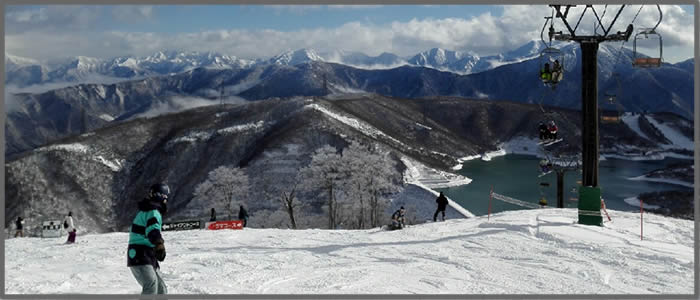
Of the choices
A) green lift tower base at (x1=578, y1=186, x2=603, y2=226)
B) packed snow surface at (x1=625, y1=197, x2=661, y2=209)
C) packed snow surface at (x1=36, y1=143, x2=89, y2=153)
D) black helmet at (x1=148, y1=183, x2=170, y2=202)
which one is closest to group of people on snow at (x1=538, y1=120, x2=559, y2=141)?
green lift tower base at (x1=578, y1=186, x2=603, y2=226)

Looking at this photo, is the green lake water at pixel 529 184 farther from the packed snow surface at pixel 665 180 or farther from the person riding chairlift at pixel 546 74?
the person riding chairlift at pixel 546 74

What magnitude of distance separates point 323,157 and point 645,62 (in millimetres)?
55989

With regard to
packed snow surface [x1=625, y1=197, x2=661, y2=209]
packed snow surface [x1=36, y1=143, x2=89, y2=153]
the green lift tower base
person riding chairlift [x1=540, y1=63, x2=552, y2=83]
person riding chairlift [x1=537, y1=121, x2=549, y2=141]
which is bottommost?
packed snow surface [x1=625, y1=197, x2=661, y2=209]

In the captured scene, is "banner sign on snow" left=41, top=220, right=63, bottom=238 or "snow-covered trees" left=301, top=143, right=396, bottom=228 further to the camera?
"snow-covered trees" left=301, top=143, right=396, bottom=228

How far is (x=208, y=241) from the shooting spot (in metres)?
16.5

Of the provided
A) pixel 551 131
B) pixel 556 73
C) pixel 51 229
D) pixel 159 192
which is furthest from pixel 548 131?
pixel 51 229

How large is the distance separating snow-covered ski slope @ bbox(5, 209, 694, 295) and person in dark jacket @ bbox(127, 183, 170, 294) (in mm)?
1728

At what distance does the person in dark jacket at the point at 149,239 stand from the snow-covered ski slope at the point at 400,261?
1.73m

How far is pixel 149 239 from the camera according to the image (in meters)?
7.38

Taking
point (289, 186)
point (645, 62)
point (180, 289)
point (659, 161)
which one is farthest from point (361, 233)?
point (659, 161)

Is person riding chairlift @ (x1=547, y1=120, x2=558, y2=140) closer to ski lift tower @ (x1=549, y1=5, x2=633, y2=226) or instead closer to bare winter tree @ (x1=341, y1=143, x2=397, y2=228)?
ski lift tower @ (x1=549, y1=5, x2=633, y2=226)

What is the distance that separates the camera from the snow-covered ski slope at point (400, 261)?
9.91m

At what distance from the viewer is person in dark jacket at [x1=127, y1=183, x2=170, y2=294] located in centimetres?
739

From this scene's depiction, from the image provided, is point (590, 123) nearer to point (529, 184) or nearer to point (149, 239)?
point (149, 239)
